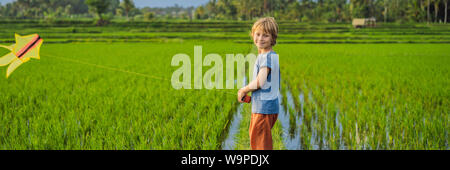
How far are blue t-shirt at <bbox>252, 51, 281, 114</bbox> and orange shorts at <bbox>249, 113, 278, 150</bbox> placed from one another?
0.11 feet

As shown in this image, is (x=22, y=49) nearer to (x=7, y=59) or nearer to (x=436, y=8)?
(x=7, y=59)

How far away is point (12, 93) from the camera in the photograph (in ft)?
15.0

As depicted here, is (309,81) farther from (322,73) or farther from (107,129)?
(107,129)

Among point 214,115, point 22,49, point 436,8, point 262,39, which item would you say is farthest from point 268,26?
point 436,8

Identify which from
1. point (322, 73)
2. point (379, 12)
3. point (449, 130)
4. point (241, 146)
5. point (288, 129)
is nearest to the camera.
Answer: point (241, 146)

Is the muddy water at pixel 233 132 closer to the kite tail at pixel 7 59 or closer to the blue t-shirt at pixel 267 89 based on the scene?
the blue t-shirt at pixel 267 89

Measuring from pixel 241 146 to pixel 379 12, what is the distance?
3720 centimetres

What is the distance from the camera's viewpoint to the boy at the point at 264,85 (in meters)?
1.56

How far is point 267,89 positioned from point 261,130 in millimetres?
227

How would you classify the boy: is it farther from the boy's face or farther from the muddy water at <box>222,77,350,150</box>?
the muddy water at <box>222,77,350,150</box>

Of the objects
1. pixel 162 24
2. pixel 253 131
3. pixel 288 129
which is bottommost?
pixel 288 129

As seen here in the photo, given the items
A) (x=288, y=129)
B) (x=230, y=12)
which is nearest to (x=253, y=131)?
(x=288, y=129)

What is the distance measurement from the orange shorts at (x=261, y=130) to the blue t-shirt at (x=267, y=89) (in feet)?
0.11
